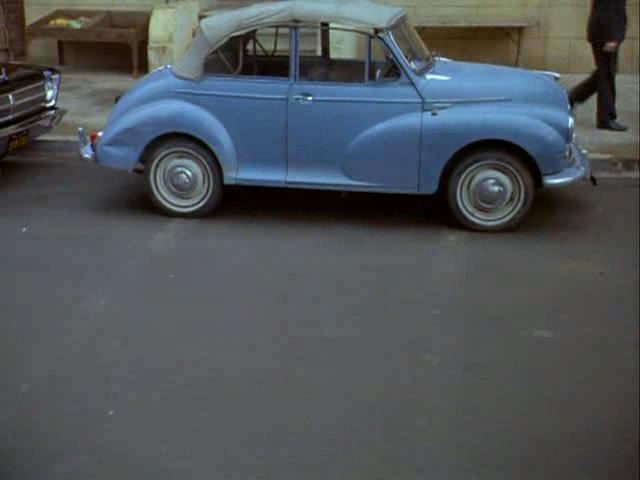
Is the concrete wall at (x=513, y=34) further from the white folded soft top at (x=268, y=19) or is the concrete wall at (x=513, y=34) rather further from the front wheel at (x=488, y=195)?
the front wheel at (x=488, y=195)

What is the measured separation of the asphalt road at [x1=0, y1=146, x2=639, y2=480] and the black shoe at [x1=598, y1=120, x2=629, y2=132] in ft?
1.53

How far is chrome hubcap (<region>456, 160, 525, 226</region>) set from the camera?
5.48 metres

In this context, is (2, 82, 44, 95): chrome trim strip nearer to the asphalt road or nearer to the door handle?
the asphalt road

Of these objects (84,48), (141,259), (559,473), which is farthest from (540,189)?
(84,48)

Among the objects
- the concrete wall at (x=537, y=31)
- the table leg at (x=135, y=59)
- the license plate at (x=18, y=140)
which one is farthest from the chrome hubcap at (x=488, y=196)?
the license plate at (x=18, y=140)

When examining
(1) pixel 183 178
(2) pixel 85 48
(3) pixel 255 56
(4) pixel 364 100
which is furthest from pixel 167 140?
(2) pixel 85 48

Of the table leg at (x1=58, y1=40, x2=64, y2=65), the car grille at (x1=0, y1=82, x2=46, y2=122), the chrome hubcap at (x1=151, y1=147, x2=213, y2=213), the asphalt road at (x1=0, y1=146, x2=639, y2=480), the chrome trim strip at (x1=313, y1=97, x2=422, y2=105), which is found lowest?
the asphalt road at (x1=0, y1=146, x2=639, y2=480)

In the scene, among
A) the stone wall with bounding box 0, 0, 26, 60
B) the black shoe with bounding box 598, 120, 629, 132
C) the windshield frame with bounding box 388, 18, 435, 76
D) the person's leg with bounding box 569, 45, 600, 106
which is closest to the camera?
the stone wall with bounding box 0, 0, 26, 60

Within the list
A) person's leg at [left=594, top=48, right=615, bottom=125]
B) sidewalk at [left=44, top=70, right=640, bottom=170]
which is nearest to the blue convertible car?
sidewalk at [left=44, top=70, right=640, bottom=170]

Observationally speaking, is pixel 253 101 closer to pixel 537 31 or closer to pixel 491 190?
pixel 491 190

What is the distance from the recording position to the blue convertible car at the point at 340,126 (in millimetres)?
5301

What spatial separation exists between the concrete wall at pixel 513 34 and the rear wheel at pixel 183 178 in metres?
2.43

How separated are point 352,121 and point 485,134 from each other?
69 cm

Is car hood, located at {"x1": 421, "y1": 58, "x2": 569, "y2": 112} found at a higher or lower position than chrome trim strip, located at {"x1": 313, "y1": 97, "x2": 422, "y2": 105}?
higher
